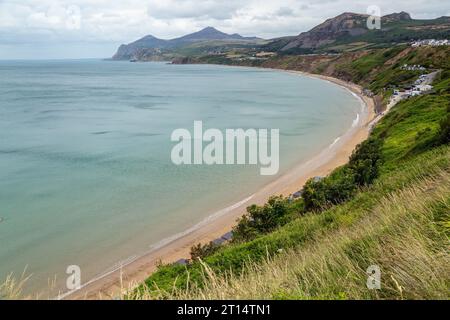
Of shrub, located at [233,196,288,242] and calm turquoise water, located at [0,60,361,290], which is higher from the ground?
shrub, located at [233,196,288,242]

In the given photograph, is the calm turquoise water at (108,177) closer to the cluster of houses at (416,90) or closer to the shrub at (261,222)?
the shrub at (261,222)

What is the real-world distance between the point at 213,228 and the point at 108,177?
45.1 ft

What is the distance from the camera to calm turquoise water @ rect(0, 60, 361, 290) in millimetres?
21609

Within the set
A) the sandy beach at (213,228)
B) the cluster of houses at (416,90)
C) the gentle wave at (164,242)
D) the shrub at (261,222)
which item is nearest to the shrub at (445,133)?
the shrub at (261,222)

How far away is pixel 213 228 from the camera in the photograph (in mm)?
23156

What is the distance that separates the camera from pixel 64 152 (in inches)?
1636

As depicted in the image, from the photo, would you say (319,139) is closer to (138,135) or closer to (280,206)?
(138,135)

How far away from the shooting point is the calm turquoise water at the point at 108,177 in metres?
21.6

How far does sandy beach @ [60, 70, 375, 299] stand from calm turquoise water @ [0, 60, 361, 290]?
1.09 meters

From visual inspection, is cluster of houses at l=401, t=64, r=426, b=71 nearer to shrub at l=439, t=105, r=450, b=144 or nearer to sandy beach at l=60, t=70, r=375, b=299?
sandy beach at l=60, t=70, r=375, b=299

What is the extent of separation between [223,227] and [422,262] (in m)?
19.3

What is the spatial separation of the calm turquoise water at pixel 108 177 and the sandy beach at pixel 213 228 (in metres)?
1.09

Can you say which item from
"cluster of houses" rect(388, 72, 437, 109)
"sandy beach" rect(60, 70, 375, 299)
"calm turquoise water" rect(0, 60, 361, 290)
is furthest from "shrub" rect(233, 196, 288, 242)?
"cluster of houses" rect(388, 72, 437, 109)

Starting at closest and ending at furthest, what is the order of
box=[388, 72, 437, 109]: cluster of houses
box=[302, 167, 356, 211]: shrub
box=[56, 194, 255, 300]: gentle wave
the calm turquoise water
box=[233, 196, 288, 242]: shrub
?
box=[233, 196, 288, 242]: shrub → box=[302, 167, 356, 211]: shrub → box=[56, 194, 255, 300]: gentle wave → the calm turquoise water → box=[388, 72, 437, 109]: cluster of houses
